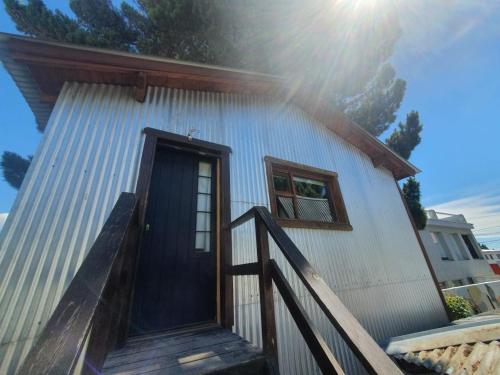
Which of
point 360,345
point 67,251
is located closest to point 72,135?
point 67,251

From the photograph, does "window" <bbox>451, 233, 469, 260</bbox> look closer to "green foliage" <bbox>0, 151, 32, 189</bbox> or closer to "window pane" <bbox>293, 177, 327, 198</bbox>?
"window pane" <bbox>293, 177, 327, 198</bbox>

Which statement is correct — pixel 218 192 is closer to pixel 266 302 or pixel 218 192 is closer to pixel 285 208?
pixel 285 208

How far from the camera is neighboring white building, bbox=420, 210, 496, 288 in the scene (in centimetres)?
1042

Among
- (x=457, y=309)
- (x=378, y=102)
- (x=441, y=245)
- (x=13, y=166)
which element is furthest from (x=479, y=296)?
(x=13, y=166)

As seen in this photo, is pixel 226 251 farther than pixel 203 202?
No

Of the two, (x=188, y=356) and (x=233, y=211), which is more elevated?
(x=233, y=211)

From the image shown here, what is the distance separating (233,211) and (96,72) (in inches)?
101

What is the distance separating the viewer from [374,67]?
7.69 metres

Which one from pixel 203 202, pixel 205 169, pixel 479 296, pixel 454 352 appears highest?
pixel 205 169

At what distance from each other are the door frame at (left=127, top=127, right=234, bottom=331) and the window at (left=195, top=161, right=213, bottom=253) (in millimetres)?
124

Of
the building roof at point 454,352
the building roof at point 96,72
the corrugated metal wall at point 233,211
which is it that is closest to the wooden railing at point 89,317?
the corrugated metal wall at point 233,211

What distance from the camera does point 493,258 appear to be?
69.5ft

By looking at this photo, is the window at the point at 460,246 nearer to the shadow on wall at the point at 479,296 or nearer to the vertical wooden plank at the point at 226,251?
the shadow on wall at the point at 479,296

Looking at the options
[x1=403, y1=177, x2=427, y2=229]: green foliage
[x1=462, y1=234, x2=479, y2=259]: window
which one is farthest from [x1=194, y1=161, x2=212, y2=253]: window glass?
[x1=462, y1=234, x2=479, y2=259]: window
